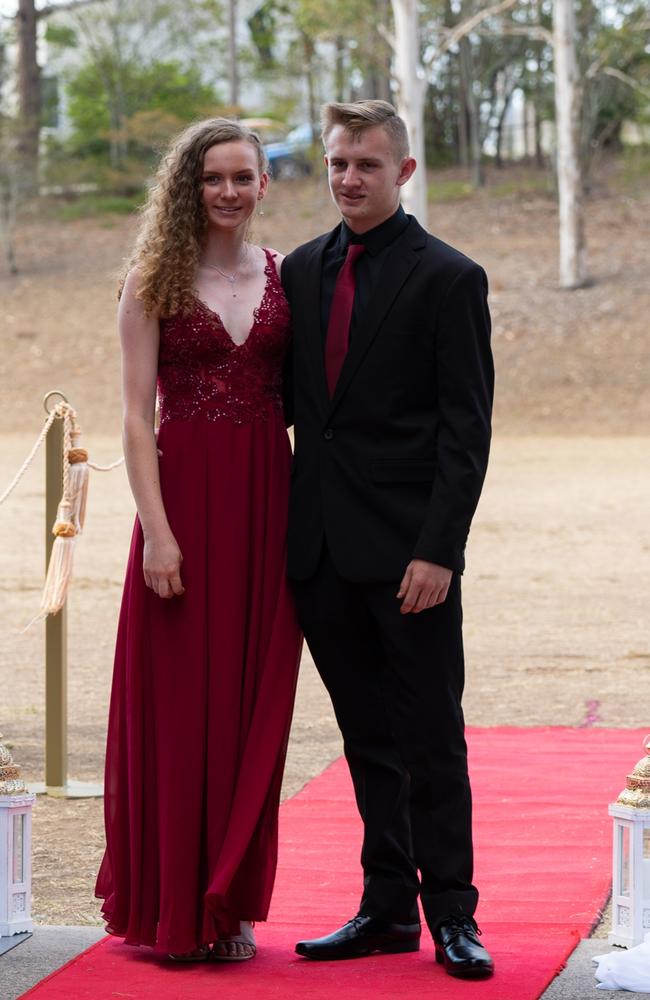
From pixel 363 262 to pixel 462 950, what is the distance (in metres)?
1.66

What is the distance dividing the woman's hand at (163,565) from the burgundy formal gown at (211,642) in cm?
6

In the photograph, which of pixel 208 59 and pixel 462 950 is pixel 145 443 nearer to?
pixel 462 950

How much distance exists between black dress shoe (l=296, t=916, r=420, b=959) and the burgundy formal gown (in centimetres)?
17

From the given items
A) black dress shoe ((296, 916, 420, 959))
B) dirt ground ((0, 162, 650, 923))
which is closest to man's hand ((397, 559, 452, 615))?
black dress shoe ((296, 916, 420, 959))

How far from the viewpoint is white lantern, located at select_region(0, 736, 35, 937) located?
4156 millimetres

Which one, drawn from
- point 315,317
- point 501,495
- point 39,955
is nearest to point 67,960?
point 39,955

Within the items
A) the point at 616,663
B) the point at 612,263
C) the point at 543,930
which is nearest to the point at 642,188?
the point at 612,263

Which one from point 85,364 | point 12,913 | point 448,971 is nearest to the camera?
point 448,971

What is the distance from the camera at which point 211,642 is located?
13.3 feet

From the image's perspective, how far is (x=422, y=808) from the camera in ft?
13.0

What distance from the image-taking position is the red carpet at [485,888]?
3.78m

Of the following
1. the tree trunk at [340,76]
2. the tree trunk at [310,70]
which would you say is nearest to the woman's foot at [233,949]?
the tree trunk at [340,76]

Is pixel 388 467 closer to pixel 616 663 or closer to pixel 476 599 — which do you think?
pixel 616 663

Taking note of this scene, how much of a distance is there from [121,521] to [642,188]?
66.9 ft
